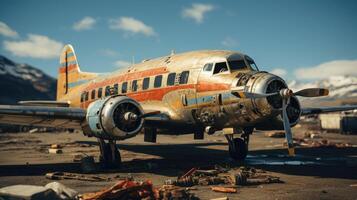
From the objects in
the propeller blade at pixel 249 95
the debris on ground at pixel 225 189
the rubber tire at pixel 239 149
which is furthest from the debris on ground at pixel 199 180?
the rubber tire at pixel 239 149

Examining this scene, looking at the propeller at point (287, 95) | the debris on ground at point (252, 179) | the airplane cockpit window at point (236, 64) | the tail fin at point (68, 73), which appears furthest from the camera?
the tail fin at point (68, 73)

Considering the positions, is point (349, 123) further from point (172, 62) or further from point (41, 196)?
point (41, 196)

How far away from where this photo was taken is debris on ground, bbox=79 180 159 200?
7.30 metres

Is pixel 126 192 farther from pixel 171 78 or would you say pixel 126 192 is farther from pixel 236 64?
pixel 171 78

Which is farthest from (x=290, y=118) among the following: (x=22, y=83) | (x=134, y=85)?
(x=22, y=83)

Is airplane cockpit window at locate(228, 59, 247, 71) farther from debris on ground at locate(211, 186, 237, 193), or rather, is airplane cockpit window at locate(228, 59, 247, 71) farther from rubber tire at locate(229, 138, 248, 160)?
debris on ground at locate(211, 186, 237, 193)

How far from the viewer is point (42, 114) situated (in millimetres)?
13461

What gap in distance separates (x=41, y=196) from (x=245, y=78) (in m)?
8.34

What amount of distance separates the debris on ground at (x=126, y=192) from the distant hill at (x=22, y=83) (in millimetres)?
78431

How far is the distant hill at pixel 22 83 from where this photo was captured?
81.6 metres

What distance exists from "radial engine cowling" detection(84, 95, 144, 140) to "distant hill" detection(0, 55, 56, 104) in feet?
239

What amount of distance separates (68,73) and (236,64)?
704 inches

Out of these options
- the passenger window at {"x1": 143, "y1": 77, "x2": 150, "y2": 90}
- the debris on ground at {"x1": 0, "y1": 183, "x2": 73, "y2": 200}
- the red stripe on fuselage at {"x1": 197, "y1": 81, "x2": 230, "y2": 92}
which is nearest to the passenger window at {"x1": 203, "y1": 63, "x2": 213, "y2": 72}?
the red stripe on fuselage at {"x1": 197, "y1": 81, "x2": 230, "y2": 92}

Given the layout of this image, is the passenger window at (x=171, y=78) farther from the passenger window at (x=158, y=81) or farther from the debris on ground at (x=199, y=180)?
the debris on ground at (x=199, y=180)
